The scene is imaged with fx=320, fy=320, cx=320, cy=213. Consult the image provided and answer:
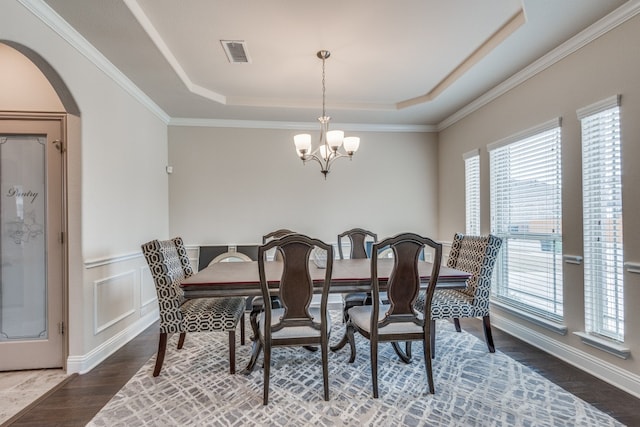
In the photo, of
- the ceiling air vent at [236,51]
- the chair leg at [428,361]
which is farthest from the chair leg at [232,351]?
the ceiling air vent at [236,51]

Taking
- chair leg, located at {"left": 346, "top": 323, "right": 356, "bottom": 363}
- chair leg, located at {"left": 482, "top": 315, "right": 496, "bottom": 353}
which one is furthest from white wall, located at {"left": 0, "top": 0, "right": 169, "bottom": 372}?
chair leg, located at {"left": 482, "top": 315, "right": 496, "bottom": 353}

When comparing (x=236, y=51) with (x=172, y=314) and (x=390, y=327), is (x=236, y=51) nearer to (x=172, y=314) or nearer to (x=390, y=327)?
(x=172, y=314)

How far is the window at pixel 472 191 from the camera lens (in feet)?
13.5

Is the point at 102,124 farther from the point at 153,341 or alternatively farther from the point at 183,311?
the point at 153,341

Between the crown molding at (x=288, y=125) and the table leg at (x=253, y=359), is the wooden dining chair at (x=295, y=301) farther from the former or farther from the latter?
the crown molding at (x=288, y=125)

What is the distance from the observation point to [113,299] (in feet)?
10.0

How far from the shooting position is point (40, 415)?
2031mm

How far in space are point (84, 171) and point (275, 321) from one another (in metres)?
2.03

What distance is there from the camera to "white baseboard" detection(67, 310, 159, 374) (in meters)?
2.58

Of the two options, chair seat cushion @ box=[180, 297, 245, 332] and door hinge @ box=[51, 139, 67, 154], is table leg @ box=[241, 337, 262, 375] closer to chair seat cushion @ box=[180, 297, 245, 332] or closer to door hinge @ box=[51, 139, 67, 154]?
chair seat cushion @ box=[180, 297, 245, 332]

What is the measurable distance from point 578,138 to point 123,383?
4.12 metres

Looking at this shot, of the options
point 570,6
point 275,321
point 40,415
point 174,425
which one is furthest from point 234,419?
point 570,6

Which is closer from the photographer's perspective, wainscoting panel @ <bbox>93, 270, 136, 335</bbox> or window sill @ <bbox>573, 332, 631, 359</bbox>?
window sill @ <bbox>573, 332, 631, 359</bbox>

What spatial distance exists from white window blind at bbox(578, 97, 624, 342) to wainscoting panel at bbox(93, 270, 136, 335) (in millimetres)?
4092
